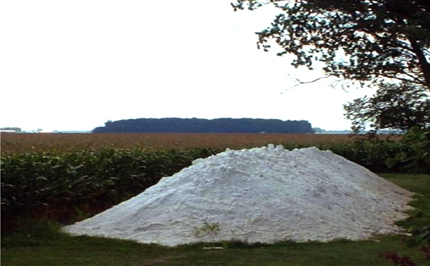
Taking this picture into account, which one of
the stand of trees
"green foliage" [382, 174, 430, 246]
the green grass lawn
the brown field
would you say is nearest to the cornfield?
the green grass lawn

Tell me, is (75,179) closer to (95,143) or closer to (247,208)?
(247,208)

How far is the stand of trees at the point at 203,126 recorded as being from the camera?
3441 cm

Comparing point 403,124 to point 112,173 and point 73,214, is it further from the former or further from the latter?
point 73,214

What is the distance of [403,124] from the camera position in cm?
1695

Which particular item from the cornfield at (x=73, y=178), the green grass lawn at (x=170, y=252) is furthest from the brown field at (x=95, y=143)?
the green grass lawn at (x=170, y=252)

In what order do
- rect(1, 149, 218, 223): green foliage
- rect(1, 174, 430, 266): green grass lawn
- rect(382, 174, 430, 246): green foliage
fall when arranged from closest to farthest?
rect(382, 174, 430, 246): green foliage < rect(1, 174, 430, 266): green grass lawn < rect(1, 149, 218, 223): green foliage

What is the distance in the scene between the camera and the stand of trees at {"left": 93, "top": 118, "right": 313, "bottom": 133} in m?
34.4

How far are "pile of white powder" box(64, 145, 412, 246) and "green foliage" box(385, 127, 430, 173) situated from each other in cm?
561

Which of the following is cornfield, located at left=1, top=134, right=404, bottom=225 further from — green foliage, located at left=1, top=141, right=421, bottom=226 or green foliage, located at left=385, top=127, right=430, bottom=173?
green foliage, located at left=385, top=127, right=430, bottom=173

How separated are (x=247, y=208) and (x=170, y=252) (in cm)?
190

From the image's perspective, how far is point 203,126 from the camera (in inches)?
1474

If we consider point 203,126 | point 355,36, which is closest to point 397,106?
point 355,36

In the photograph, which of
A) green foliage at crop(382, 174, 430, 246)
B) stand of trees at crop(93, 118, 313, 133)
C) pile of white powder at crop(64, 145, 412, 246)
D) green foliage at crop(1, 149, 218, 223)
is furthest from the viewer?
stand of trees at crop(93, 118, 313, 133)

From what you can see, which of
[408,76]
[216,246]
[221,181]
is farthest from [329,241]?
[408,76]
